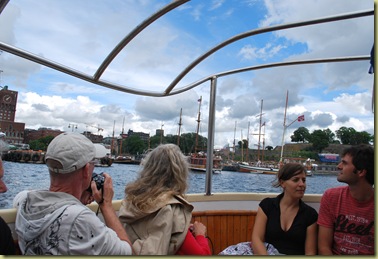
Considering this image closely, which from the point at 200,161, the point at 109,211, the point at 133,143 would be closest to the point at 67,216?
the point at 109,211

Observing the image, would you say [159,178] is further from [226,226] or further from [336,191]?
[226,226]

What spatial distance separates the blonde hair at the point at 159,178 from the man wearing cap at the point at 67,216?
8.5 inches

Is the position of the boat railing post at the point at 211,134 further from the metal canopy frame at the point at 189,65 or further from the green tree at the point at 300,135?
the green tree at the point at 300,135

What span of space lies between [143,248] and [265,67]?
1.77m

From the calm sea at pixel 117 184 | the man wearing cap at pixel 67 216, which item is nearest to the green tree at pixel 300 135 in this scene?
the calm sea at pixel 117 184

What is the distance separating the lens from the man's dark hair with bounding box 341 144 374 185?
1.56 metres

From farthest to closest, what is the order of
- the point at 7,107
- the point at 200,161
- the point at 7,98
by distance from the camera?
the point at 200,161, the point at 7,98, the point at 7,107

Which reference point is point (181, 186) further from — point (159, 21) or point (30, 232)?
point (159, 21)

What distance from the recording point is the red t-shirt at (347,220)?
153 cm

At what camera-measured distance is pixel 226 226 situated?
2432mm

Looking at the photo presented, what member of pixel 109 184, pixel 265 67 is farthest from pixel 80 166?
pixel 265 67

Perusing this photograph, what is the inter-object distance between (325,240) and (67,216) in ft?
4.33

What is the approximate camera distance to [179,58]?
8.04 ft

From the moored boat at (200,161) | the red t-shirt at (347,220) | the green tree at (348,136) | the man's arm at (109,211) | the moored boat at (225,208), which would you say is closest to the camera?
the man's arm at (109,211)
